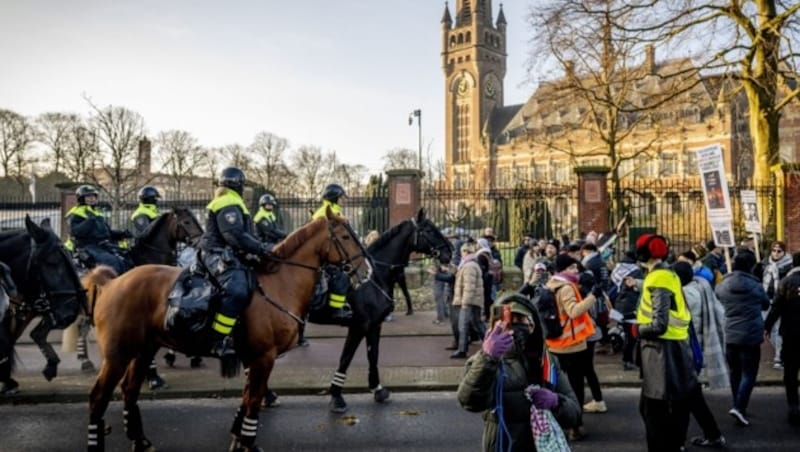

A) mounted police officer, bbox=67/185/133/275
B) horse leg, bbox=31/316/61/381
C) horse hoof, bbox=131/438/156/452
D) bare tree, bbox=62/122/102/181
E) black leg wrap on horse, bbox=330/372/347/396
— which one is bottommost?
horse hoof, bbox=131/438/156/452

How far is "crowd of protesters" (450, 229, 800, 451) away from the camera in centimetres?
350

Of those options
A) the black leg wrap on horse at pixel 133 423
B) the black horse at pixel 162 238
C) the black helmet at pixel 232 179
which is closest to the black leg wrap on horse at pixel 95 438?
the black leg wrap on horse at pixel 133 423

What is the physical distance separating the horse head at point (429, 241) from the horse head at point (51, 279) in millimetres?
4573

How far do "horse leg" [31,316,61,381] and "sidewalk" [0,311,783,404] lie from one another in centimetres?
31

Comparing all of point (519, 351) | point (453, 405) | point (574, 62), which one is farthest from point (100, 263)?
point (574, 62)

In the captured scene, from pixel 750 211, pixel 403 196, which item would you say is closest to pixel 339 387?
pixel 750 211

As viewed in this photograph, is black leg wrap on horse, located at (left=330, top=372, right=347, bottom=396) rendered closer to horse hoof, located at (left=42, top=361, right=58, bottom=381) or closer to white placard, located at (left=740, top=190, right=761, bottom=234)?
horse hoof, located at (left=42, top=361, right=58, bottom=381)

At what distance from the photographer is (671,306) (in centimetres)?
Result: 541

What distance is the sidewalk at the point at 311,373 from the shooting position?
337 inches

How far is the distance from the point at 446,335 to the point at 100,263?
6.83 m

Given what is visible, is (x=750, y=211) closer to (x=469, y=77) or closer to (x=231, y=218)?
(x=231, y=218)

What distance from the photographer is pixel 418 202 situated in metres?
18.9

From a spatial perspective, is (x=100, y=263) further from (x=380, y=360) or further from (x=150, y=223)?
(x=380, y=360)

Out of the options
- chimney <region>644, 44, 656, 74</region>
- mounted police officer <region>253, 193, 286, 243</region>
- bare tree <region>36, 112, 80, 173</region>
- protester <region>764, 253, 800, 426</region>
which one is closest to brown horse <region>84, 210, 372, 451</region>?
protester <region>764, 253, 800, 426</region>
